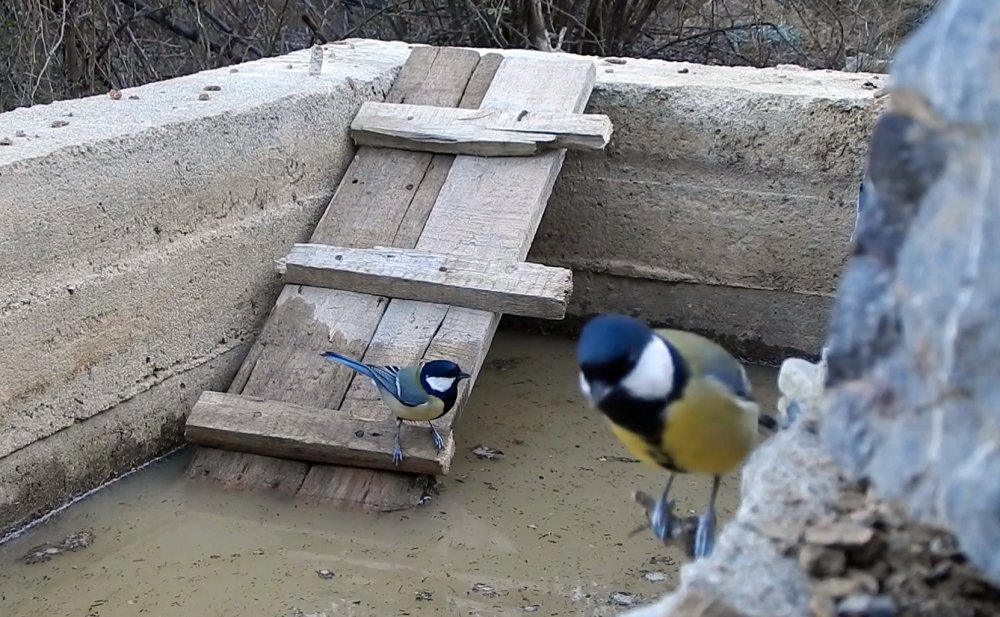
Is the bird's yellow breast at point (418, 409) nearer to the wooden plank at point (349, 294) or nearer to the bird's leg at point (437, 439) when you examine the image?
the bird's leg at point (437, 439)

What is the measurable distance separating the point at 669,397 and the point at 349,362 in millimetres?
1806

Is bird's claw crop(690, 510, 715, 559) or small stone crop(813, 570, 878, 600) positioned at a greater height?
small stone crop(813, 570, 878, 600)

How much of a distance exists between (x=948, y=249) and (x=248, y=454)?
9.36ft

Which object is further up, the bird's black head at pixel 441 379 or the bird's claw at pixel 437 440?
the bird's black head at pixel 441 379

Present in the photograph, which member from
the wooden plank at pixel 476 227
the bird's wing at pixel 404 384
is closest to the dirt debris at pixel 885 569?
the bird's wing at pixel 404 384

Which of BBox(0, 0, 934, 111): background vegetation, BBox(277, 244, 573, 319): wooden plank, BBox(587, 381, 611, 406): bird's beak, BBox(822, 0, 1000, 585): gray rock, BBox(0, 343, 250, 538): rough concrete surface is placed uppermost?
BBox(0, 0, 934, 111): background vegetation

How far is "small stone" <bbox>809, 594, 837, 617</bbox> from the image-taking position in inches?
48.6

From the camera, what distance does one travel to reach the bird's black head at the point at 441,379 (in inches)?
129

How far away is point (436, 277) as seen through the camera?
3.71m

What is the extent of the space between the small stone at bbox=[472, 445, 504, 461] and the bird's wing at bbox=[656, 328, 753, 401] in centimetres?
180

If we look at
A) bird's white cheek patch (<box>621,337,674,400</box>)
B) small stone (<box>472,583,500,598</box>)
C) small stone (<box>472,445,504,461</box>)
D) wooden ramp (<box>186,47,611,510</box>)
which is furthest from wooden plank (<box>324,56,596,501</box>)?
bird's white cheek patch (<box>621,337,674,400</box>)

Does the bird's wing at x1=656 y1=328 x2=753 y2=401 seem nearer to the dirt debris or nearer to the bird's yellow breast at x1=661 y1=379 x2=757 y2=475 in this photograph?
the bird's yellow breast at x1=661 y1=379 x2=757 y2=475

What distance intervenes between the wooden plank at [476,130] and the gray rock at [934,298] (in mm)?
2884

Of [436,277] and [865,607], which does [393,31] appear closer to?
[436,277]
